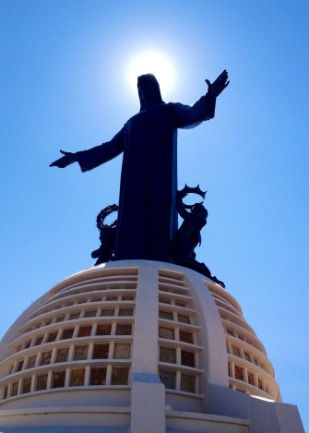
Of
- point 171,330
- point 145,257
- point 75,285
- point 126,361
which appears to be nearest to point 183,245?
point 145,257

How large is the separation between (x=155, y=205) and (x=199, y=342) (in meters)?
8.95

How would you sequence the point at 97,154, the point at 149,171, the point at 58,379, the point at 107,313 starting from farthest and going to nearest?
the point at 97,154, the point at 149,171, the point at 107,313, the point at 58,379

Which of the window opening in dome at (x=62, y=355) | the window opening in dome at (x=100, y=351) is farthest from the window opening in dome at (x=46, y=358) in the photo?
the window opening in dome at (x=100, y=351)

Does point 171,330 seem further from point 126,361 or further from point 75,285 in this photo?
point 75,285

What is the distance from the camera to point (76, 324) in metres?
14.3

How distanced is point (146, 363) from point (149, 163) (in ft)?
39.8

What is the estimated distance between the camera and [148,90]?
996 inches

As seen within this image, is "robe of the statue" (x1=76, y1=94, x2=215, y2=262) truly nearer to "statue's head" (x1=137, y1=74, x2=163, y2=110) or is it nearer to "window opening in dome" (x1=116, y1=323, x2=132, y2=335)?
"statue's head" (x1=137, y1=74, x2=163, y2=110)

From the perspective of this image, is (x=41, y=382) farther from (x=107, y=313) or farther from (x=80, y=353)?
(x=107, y=313)

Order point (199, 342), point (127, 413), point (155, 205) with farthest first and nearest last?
point (155, 205), point (199, 342), point (127, 413)

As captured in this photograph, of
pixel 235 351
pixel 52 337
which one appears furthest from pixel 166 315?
pixel 52 337

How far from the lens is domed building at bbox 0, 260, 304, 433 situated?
11.1m

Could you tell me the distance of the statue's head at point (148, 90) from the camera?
25312mm

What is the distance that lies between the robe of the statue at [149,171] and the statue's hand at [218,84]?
1.78 feet
